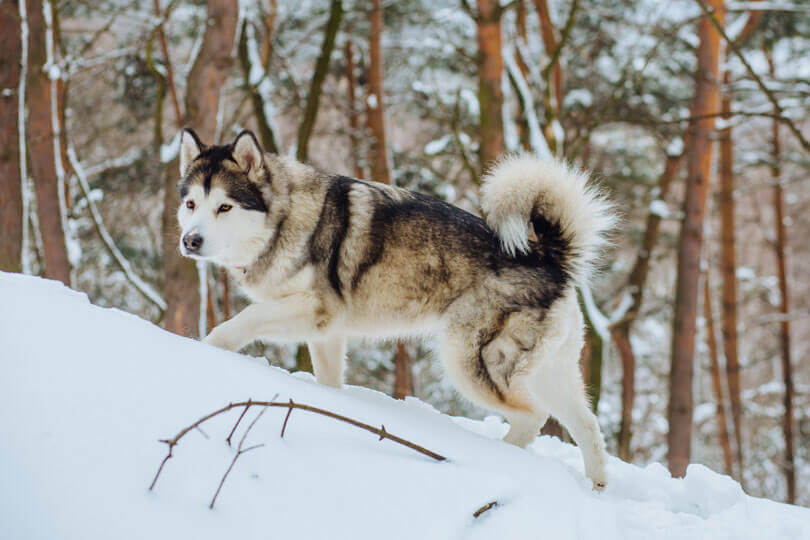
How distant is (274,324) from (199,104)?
3512 mm

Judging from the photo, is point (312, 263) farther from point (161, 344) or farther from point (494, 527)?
point (494, 527)

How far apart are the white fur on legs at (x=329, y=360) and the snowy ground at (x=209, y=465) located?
120 cm

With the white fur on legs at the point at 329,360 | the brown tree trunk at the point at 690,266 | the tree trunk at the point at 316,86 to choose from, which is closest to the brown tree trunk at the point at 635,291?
the brown tree trunk at the point at 690,266

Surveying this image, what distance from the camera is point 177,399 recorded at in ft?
7.32

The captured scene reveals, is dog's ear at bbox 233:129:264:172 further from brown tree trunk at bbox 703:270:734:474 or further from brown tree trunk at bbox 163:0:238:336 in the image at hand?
brown tree trunk at bbox 703:270:734:474

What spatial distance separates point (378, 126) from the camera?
11.9m

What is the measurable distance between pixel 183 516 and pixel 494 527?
999 mm

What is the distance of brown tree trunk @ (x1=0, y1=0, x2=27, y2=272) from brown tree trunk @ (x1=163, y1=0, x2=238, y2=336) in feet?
4.95

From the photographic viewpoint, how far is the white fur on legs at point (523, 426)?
3621mm

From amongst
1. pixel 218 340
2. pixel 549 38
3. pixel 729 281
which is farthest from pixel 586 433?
pixel 729 281

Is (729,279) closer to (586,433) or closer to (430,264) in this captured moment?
(586,433)

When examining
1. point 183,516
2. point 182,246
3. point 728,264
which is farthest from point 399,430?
point 728,264

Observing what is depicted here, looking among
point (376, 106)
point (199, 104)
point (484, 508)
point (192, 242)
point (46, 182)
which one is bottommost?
point (484, 508)

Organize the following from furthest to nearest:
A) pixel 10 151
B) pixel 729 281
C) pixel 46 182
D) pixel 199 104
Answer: pixel 729 281, pixel 46 182, pixel 10 151, pixel 199 104
